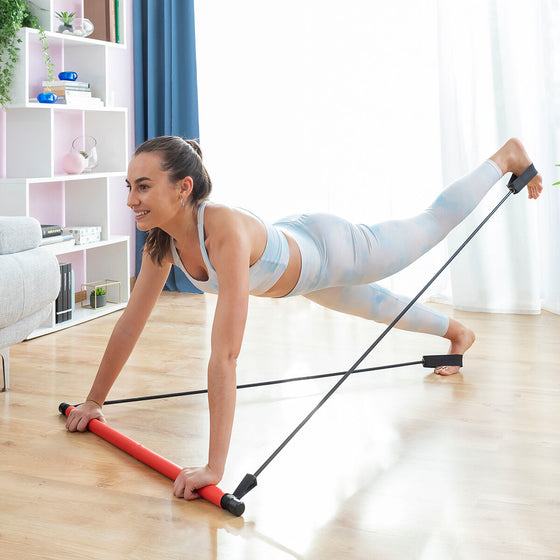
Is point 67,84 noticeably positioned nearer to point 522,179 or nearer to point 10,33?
point 10,33

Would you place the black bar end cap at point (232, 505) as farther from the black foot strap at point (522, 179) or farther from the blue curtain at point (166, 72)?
the blue curtain at point (166, 72)

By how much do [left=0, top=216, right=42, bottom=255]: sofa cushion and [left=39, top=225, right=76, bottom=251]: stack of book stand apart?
804mm

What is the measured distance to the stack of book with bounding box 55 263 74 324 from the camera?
343cm

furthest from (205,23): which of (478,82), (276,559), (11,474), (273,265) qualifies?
(276,559)

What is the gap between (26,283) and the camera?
93.7 inches

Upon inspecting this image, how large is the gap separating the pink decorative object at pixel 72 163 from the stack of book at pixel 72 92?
26 centimetres

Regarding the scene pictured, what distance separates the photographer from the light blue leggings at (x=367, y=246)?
216 cm

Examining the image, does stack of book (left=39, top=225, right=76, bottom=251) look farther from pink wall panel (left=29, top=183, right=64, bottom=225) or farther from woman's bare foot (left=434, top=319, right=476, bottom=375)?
woman's bare foot (left=434, top=319, right=476, bottom=375)

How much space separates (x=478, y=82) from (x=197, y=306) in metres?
1.87

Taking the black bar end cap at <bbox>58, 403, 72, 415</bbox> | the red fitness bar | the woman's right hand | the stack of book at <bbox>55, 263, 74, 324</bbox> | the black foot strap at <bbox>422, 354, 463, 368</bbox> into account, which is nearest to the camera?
the red fitness bar

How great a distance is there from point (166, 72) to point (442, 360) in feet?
8.49

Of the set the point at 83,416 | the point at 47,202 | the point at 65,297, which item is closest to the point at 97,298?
the point at 65,297

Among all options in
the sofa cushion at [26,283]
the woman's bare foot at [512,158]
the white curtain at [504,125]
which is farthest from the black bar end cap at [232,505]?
the white curtain at [504,125]

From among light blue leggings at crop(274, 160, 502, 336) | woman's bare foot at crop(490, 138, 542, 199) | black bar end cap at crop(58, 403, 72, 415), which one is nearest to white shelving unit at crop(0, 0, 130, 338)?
black bar end cap at crop(58, 403, 72, 415)
